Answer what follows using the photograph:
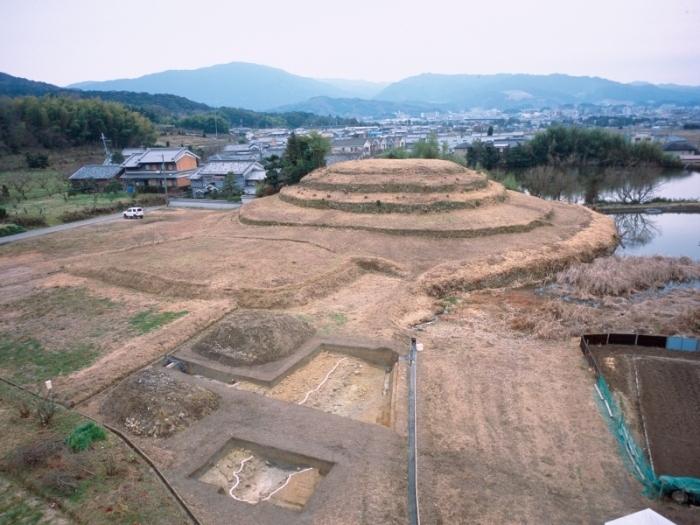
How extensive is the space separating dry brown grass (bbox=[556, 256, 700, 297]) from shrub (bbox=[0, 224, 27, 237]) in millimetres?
30387

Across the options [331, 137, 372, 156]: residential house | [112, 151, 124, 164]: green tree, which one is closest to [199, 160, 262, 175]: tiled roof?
[112, 151, 124, 164]: green tree

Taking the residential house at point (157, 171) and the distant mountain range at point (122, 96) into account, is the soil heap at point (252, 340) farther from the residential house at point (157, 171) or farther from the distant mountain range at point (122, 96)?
the distant mountain range at point (122, 96)

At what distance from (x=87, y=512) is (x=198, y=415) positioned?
292 cm

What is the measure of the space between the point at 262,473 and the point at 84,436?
141 inches

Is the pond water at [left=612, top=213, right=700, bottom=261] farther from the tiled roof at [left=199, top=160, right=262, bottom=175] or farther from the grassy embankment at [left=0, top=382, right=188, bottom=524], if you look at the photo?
the tiled roof at [left=199, top=160, right=262, bottom=175]

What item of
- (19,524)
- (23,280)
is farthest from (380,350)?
(23,280)

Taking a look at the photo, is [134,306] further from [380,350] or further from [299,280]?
[380,350]

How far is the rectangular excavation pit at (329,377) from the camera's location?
10758 millimetres

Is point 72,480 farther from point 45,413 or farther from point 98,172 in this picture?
point 98,172

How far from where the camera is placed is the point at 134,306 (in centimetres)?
1581

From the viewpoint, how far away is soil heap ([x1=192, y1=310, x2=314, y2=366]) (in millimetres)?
12398

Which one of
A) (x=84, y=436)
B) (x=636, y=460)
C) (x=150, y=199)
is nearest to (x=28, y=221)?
(x=150, y=199)

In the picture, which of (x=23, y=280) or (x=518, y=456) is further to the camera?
(x=23, y=280)

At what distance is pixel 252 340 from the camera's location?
12.7 meters
